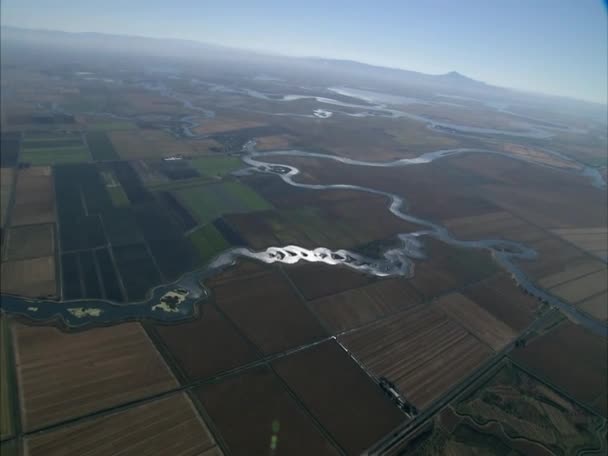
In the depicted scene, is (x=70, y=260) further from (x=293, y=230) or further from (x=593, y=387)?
(x=593, y=387)

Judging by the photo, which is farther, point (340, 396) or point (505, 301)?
point (505, 301)

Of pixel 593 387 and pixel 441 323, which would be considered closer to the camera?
pixel 593 387

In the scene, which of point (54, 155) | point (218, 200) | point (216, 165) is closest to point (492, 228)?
point (218, 200)

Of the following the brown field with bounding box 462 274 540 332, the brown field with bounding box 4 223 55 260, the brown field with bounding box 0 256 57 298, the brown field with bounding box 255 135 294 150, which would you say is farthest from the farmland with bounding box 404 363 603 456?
the brown field with bounding box 255 135 294 150

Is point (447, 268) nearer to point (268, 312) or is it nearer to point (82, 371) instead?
point (268, 312)

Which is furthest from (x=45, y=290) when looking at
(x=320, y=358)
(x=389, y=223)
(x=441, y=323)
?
(x=389, y=223)

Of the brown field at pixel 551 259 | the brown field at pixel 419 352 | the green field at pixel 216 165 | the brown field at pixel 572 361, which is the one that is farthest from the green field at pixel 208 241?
the brown field at pixel 551 259
